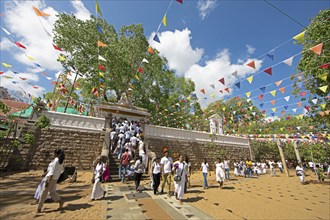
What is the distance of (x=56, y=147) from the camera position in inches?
377

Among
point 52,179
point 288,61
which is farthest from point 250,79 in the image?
point 52,179

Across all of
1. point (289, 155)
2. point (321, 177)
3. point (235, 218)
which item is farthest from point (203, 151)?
point (289, 155)

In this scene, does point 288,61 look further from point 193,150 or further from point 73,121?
point 73,121

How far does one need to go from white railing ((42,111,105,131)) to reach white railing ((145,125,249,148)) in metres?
3.92

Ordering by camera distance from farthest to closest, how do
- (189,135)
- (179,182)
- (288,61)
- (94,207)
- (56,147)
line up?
(189,135)
(56,147)
(288,61)
(179,182)
(94,207)

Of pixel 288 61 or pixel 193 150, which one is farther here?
pixel 193 150

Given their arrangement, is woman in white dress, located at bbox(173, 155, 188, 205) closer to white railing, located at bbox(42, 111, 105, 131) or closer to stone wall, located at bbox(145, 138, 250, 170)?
stone wall, located at bbox(145, 138, 250, 170)

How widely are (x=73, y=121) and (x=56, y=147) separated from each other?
1.91 metres

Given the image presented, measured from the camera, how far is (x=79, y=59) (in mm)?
15367

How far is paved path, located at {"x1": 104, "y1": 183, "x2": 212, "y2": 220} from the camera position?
13.2 ft

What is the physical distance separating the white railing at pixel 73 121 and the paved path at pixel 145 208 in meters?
6.35

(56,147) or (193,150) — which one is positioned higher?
(193,150)

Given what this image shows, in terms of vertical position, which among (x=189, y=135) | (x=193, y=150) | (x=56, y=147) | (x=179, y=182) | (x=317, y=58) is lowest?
(x=179, y=182)

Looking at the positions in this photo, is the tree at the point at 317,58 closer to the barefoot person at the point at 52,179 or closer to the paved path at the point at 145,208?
the paved path at the point at 145,208
